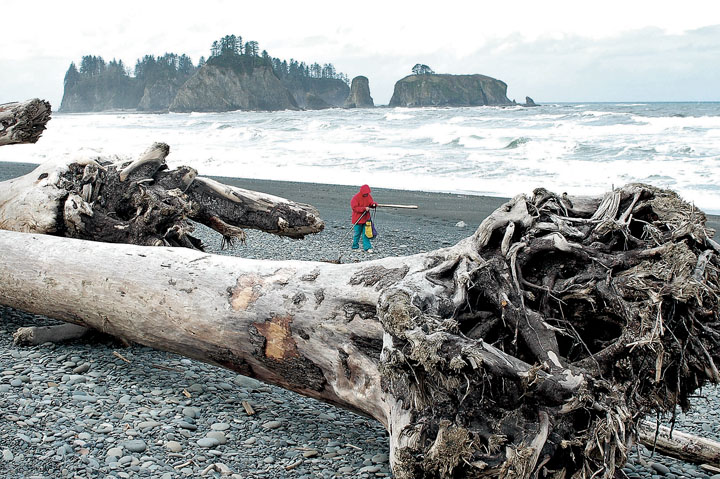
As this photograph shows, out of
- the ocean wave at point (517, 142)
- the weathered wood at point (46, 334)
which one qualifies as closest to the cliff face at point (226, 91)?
the ocean wave at point (517, 142)

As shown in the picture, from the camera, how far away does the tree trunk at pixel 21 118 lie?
5.66 m

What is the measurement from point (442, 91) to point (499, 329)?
102 m

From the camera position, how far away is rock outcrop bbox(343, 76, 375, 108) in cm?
11119

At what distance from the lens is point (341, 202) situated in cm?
1345

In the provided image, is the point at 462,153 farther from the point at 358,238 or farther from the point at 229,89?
the point at 229,89

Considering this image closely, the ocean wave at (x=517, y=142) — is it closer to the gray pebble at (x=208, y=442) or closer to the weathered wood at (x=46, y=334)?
the weathered wood at (x=46, y=334)

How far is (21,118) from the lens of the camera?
18.7 ft

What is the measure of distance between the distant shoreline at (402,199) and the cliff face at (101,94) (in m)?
119

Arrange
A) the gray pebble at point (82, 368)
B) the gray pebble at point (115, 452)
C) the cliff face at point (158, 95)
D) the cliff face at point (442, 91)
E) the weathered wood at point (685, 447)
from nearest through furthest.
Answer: the gray pebble at point (115, 452)
the weathered wood at point (685, 447)
the gray pebble at point (82, 368)
the cliff face at point (442, 91)
the cliff face at point (158, 95)

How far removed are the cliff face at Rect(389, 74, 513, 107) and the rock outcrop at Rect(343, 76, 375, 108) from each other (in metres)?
6.09

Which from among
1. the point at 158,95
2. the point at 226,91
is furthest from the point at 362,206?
the point at 158,95

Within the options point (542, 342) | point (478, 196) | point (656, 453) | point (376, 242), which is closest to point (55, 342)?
point (542, 342)

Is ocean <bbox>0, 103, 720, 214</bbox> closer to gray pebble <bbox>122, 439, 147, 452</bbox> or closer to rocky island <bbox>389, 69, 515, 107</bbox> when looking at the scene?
gray pebble <bbox>122, 439, 147, 452</bbox>

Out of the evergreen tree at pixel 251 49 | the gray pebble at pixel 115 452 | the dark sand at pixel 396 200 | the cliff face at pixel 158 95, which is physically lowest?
the dark sand at pixel 396 200
